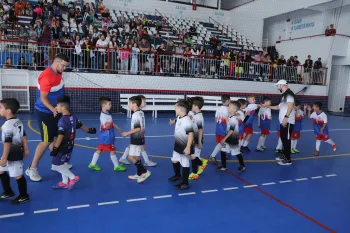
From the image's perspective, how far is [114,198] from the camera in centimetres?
418

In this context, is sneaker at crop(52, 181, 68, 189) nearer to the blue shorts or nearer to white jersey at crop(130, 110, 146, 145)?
the blue shorts

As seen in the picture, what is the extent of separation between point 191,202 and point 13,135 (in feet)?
8.68

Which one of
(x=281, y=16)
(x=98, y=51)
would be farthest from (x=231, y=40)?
(x=98, y=51)

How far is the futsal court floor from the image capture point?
137 inches

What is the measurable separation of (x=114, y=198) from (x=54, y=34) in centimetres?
1136

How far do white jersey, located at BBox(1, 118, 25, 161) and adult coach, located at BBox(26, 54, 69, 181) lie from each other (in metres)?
0.59

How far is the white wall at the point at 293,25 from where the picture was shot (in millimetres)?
19722

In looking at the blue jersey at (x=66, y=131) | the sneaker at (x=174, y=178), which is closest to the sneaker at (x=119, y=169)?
the sneaker at (x=174, y=178)

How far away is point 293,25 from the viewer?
21.6 m

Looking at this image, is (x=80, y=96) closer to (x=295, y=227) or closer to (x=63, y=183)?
Answer: (x=63, y=183)

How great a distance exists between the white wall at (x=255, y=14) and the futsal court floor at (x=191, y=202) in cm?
1736

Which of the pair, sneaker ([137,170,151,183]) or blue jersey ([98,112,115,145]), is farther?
blue jersey ([98,112,115,145])

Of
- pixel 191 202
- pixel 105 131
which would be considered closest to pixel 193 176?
pixel 191 202

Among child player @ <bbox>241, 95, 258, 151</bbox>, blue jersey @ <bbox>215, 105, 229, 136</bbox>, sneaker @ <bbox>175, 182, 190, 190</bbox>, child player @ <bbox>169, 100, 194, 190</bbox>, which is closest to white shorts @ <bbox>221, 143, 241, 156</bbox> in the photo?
blue jersey @ <bbox>215, 105, 229, 136</bbox>
